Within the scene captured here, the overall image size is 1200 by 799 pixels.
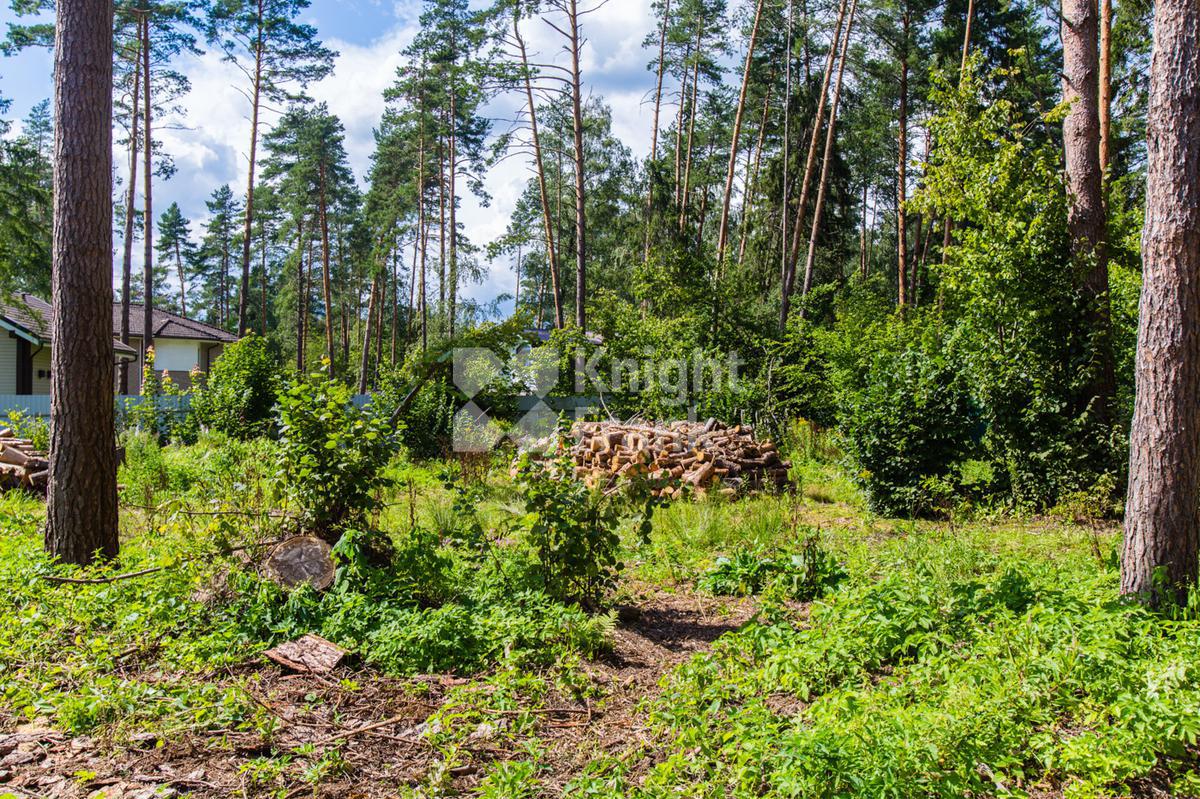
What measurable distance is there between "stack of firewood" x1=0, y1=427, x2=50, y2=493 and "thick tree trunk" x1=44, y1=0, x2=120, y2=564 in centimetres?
459

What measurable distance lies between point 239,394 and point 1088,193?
48.2ft

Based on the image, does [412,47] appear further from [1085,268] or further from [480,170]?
[1085,268]

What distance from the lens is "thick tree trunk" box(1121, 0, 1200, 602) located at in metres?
4.52

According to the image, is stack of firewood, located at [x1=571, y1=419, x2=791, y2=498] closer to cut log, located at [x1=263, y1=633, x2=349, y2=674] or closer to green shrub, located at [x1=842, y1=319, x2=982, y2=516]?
green shrub, located at [x1=842, y1=319, x2=982, y2=516]

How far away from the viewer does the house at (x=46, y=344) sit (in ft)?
69.4

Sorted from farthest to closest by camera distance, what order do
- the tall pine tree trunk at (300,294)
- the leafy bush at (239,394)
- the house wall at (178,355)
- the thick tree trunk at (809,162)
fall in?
the tall pine tree trunk at (300,294)
the house wall at (178,355)
the thick tree trunk at (809,162)
the leafy bush at (239,394)

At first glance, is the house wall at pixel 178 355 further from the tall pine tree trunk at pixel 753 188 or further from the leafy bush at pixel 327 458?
the leafy bush at pixel 327 458

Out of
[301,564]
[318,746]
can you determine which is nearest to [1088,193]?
[301,564]

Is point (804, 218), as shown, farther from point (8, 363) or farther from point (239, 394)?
point (8, 363)

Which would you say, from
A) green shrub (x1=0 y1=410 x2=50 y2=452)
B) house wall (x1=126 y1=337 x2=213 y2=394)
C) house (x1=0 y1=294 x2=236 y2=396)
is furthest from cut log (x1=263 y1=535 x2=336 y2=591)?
house wall (x1=126 y1=337 x2=213 y2=394)

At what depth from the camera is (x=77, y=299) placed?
5883 mm

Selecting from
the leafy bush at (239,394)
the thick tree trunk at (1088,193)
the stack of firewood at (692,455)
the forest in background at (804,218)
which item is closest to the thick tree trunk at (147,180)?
the forest in background at (804,218)

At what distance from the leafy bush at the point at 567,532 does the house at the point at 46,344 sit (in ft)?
35.8

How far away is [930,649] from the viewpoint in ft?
13.3
